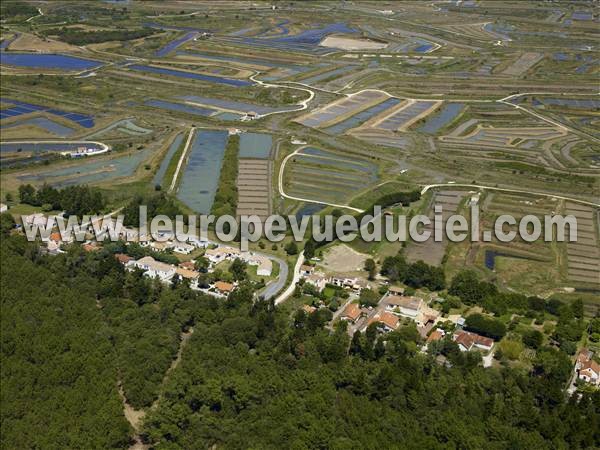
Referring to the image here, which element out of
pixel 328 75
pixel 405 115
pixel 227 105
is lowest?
pixel 227 105

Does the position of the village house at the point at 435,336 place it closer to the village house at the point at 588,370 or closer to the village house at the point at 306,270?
the village house at the point at 588,370

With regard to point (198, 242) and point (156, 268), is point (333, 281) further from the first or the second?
point (156, 268)

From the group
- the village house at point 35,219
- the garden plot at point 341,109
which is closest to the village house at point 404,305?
the village house at point 35,219

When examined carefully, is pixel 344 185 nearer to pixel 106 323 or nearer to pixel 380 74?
pixel 106 323

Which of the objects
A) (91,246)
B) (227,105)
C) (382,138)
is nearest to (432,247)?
(91,246)

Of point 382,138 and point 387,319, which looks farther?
point 382,138

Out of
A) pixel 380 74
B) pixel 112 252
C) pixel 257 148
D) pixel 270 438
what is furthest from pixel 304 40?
pixel 270 438
